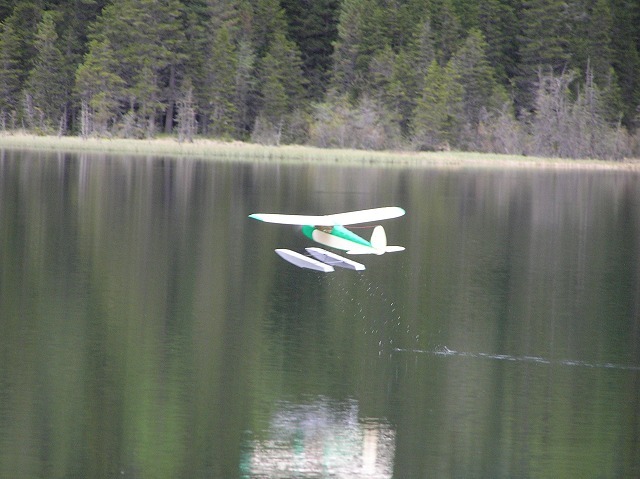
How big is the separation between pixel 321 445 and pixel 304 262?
1138 cm

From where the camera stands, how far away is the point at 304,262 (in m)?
23.1

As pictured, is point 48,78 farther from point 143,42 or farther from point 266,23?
point 266,23

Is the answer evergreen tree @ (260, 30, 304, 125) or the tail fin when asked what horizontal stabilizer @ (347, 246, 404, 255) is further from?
evergreen tree @ (260, 30, 304, 125)

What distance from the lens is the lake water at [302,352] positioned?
1161cm

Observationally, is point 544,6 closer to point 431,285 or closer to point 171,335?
point 431,285

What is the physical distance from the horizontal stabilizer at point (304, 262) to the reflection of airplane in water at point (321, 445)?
29.9 ft

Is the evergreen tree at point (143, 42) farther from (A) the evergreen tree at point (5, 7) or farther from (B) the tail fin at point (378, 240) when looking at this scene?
(B) the tail fin at point (378, 240)

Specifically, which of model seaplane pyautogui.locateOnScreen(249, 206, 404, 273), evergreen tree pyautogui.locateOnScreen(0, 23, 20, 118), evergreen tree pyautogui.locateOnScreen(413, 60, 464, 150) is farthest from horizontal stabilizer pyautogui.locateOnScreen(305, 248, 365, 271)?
evergreen tree pyautogui.locateOnScreen(0, 23, 20, 118)

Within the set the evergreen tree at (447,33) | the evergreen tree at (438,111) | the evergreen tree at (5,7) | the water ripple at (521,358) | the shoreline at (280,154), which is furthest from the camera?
the evergreen tree at (447,33)

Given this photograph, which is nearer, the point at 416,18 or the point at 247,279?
the point at 247,279

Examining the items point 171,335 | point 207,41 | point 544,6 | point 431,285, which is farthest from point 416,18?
point 171,335

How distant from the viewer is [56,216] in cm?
3078

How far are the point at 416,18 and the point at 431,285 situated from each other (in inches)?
2531

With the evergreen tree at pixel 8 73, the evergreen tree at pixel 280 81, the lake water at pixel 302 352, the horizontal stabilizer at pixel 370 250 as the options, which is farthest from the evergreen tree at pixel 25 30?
the horizontal stabilizer at pixel 370 250
